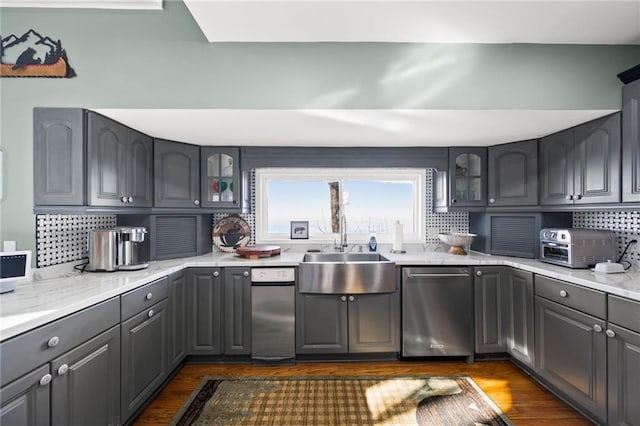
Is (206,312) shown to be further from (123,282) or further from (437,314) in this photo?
(437,314)

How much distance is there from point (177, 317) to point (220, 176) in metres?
1.31

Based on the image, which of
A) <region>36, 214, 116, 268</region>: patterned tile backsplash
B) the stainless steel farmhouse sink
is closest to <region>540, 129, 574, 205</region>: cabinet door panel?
the stainless steel farmhouse sink

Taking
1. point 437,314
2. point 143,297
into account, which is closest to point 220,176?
point 143,297

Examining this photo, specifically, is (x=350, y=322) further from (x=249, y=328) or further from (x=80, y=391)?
(x=80, y=391)

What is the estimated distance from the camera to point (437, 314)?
282 cm

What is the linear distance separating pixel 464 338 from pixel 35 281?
125 inches

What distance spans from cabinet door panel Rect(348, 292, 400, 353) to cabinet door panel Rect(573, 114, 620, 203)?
5.23 ft

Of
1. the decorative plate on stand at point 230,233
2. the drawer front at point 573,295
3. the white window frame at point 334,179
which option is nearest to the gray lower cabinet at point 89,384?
the decorative plate on stand at point 230,233

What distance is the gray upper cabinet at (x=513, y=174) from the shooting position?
290 centimetres

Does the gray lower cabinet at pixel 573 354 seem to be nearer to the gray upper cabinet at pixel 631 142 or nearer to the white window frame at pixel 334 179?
the gray upper cabinet at pixel 631 142

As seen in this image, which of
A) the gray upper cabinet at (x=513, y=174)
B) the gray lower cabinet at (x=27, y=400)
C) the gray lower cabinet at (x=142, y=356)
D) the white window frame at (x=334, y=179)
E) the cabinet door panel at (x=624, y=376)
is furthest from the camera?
the white window frame at (x=334, y=179)

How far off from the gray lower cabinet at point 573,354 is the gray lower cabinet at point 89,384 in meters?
2.75

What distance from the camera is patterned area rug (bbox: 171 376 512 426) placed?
2074mm

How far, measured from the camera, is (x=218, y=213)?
339 centimetres
